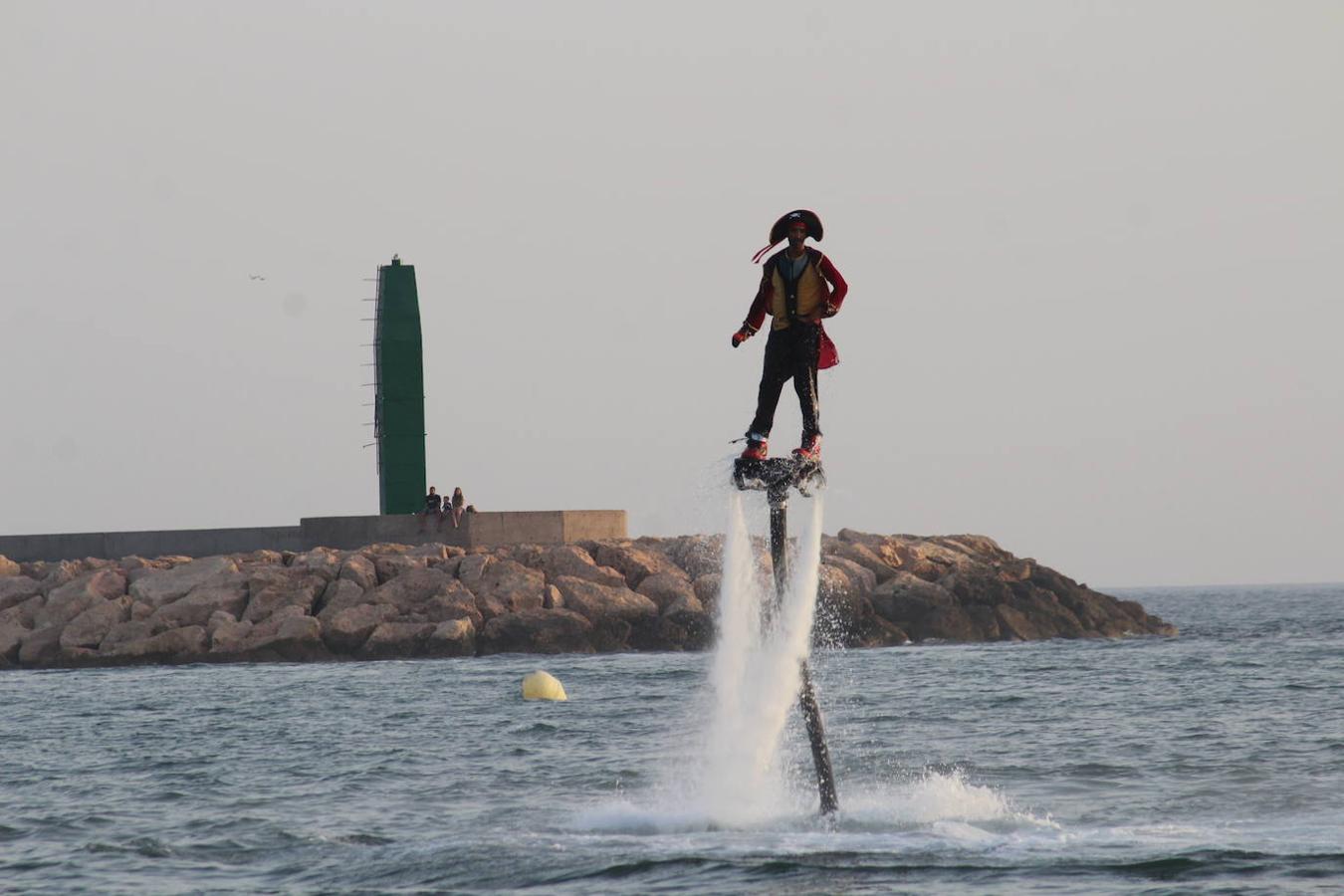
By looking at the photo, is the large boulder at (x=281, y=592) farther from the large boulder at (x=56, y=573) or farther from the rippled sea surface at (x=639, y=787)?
the rippled sea surface at (x=639, y=787)

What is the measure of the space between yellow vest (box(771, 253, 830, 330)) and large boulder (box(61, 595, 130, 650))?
2924 centimetres

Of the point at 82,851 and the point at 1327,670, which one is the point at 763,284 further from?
the point at 1327,670

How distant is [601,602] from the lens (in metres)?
40.8

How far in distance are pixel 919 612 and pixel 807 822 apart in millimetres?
28863

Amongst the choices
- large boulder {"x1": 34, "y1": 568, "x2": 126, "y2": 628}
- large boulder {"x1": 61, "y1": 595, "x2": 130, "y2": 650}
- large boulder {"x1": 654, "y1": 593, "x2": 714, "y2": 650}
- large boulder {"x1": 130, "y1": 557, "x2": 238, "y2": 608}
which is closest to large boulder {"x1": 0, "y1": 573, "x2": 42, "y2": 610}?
large boulder {"x1": 34, "y1": 568, "x2": 126, "y2": 628}

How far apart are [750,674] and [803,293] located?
385cm

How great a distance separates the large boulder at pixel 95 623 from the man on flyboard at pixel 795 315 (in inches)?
1145

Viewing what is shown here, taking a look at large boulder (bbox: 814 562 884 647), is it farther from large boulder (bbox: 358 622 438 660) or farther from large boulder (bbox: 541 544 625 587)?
large boulder (bbox: 358 622 438 660)

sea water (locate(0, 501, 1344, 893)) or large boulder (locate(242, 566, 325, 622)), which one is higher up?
large boulder (locate(242, 566, 325, 622))

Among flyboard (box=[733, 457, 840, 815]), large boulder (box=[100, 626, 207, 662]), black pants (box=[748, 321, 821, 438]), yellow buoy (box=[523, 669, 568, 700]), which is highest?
black pants (box=[748, 321, 821, 438])

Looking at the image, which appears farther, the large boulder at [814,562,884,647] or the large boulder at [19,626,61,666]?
the large boulder at [814,562,884,647]

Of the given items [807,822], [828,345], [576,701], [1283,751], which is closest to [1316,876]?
[807,822]

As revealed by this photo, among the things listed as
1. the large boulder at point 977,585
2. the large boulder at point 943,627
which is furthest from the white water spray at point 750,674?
the large boulder at point 977,585

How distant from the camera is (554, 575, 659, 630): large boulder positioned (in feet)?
133
